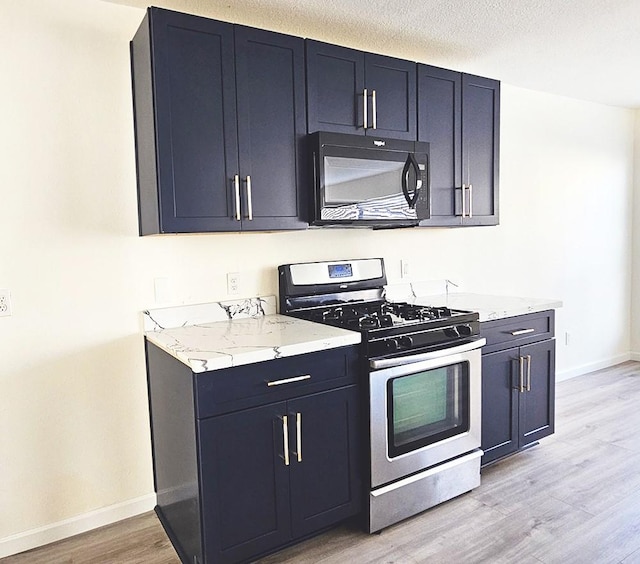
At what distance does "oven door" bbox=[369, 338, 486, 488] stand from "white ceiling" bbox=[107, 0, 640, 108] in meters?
1.66

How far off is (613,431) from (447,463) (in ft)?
5.20

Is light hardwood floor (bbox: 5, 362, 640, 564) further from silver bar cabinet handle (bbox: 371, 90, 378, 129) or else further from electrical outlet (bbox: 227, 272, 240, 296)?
silver bar cabinet handle (bbox: 371, 90, 378, 129)

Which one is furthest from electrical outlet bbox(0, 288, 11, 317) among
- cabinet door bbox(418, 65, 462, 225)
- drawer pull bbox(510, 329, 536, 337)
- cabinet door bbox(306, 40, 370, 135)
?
drawer pull bbox(510, 329, 536, 337)

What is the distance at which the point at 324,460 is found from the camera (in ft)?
7.27

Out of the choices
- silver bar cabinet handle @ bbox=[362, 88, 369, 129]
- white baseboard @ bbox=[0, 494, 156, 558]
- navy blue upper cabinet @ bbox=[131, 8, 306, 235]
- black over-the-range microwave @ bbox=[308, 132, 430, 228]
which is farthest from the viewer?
silver bar cabinet handle @ bbox=[362, 88, 369, 129]

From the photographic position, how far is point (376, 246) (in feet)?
10.7

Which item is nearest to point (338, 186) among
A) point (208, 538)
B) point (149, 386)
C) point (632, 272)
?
point (149, 386)

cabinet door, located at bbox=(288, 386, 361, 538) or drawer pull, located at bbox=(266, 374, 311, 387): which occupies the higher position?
drawer pull, located at bbox=(266, 374, 311, 387)

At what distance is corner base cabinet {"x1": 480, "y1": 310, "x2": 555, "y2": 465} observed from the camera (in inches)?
112

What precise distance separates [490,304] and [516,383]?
18.9 inches

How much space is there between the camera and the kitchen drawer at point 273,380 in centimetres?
192

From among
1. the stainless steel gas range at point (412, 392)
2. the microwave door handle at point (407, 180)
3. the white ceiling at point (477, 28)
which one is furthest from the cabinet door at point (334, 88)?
the stainless steel gas range at point (412, 392)

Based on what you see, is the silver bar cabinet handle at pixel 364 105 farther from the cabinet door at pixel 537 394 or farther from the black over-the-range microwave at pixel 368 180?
the cabinet door at pixel 537 394

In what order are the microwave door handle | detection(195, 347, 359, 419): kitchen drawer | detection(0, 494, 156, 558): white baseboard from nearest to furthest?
detection(195, 347, 359, 419): kitchen drawer → detection(0, 494, 156, 558): white baseboard → the microwave door handle
